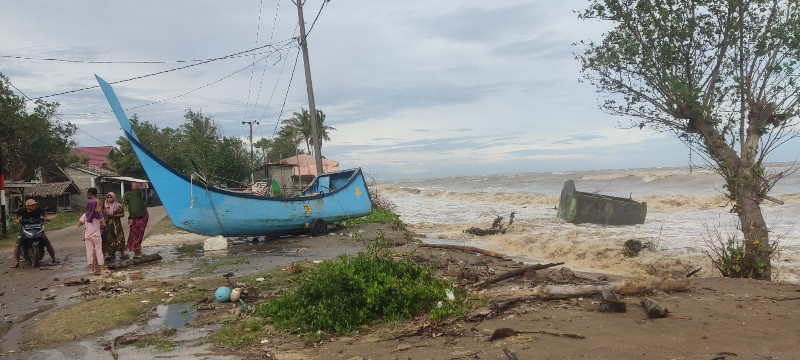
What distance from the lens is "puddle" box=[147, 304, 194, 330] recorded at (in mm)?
5629

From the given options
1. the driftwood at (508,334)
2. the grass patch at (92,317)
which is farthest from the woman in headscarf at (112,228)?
the driftwood at (508,334)

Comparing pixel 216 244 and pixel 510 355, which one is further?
pixel 216 244

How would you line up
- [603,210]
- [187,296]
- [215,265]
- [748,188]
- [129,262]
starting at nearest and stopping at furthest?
[187,296] → [748,188] → [215,265] → [129,262] → [603,210]

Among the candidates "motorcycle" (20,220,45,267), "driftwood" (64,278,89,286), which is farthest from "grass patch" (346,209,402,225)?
"driftwood" (64,278,89,286)

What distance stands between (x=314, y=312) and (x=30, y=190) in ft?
88.1

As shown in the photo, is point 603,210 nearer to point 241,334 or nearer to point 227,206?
point 227,206

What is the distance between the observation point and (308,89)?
1814 centimetres

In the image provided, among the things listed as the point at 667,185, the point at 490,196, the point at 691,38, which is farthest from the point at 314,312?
the point at 667,185

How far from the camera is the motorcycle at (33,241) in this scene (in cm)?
1005

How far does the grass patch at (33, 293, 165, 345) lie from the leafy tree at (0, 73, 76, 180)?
53.9 feet

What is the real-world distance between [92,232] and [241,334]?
17.5ft

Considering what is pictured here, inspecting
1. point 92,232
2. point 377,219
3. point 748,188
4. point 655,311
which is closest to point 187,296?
point 92,232

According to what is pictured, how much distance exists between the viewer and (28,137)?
77.2 ft

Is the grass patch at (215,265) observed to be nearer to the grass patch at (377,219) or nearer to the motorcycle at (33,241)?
the motorcycle at (33,241)
